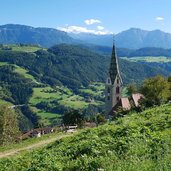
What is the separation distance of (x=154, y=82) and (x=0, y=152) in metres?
41.4

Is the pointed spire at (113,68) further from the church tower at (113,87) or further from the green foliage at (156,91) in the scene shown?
the green foliage at (156,91)

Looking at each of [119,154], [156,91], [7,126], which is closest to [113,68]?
[156,91]

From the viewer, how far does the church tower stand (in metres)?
102

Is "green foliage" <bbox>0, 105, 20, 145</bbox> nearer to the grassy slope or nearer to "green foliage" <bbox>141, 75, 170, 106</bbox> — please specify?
"green foliage" <bbox>141, 75, 170, 106</bbox>

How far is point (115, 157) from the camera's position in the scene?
552 inches

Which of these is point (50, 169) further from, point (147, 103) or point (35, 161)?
point (147, 103)

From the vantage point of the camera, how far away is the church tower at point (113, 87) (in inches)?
4003

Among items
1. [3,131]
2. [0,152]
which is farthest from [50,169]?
[3,131]

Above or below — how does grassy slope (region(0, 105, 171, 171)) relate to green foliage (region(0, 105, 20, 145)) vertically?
above

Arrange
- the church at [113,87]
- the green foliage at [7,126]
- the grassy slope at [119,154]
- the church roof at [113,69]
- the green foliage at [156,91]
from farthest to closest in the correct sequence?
the church roof at [113,69]
the church at [113,87]
the green foliage at [7,126]
the green foliage at [156,91]
the grassy slope at [119,154]

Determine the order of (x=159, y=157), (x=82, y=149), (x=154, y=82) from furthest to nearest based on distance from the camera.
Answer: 1. (x=154, y=82)
2. (x=82, y=149)
3. (x=159, y=157)

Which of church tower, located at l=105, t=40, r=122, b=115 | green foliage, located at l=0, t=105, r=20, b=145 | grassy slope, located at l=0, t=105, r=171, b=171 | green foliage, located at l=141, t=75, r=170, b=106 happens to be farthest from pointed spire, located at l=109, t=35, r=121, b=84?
grassy slope, located at l=0, t=105, r=171, b=171

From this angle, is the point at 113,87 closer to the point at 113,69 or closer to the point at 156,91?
the point at 113,69

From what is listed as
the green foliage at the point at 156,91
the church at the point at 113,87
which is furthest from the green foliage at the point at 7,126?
the church at the point at 113,87
